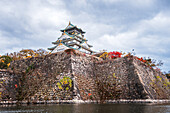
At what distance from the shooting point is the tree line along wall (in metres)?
15.2

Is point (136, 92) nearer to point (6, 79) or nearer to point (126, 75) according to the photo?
point (126, 75)

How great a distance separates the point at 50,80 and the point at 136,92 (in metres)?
8.40

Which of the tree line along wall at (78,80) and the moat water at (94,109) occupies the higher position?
the tree line along wall at (78,80)

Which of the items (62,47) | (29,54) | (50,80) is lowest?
(50,80)

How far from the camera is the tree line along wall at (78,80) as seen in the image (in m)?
15.2

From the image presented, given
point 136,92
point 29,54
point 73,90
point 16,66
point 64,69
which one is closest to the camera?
point 73,90

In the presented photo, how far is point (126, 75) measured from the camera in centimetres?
1697

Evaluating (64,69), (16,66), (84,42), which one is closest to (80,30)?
(84,42)

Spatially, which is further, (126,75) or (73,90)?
(126,75)

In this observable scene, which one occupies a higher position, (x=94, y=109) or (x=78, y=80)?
(x=78, y=80)

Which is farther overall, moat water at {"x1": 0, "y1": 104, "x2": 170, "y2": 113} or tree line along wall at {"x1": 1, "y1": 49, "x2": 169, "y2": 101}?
tree line along wall at {"x1": 1, "y1": 49, "x2": 169, "y2": 101}

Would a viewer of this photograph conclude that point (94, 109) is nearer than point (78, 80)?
Yes

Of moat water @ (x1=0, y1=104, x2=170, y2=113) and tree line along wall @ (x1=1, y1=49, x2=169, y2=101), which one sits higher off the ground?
tree line along wall @ (x1=1, y1=49, x2=169, y2=101)

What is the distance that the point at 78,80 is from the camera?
631 inches
